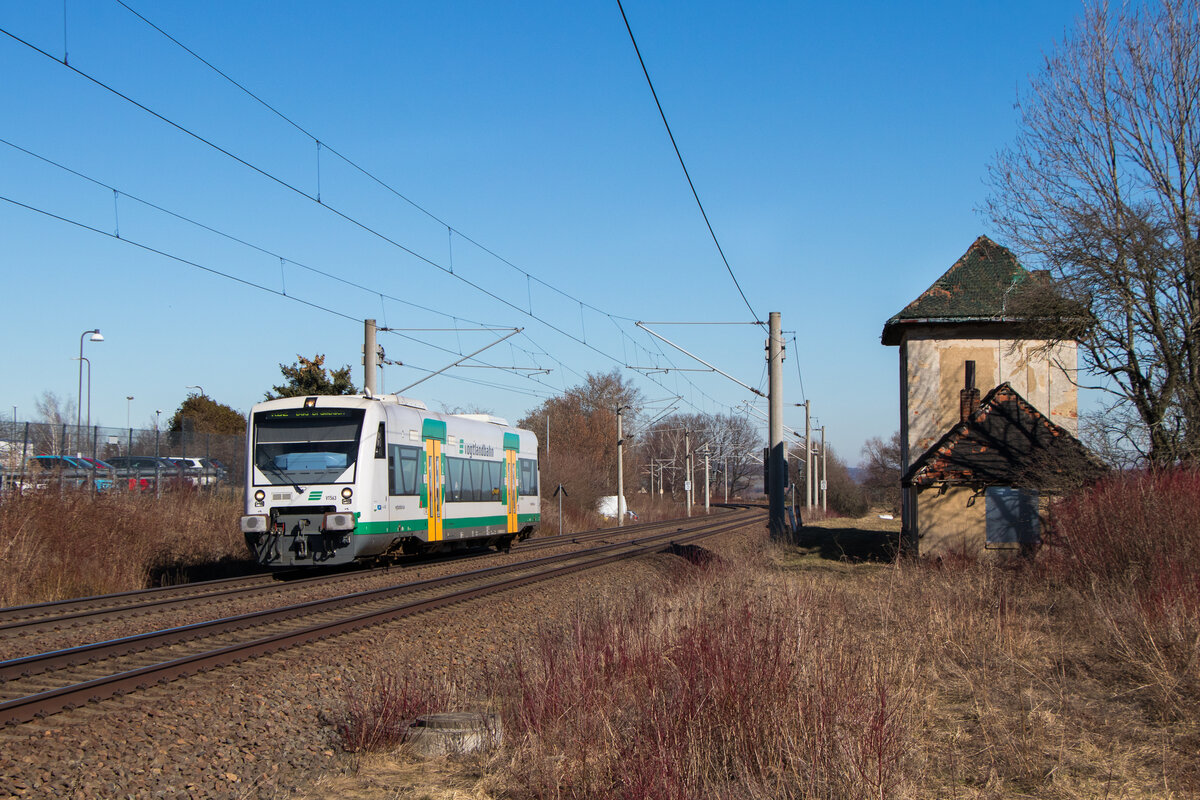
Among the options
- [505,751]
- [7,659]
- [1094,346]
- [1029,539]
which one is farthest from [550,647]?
[1029,539]

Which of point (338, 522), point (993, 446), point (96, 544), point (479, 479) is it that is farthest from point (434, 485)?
point (993, 446)

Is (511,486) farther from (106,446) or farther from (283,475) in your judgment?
(106,446)

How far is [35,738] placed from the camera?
6664 mm

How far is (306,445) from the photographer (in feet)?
60.0

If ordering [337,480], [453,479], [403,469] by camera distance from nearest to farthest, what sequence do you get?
[337,480]
[403,469]
[453,479]

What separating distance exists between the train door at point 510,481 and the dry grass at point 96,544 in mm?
6965

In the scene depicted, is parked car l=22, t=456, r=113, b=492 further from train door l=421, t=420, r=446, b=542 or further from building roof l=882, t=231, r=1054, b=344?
building roof l=882, t=231, r=1054, b=344

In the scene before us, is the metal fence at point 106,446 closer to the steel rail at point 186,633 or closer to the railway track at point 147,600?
the railway track at point 147,600

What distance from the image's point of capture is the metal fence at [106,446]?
1953 centimetres

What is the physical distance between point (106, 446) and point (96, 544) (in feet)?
22.9

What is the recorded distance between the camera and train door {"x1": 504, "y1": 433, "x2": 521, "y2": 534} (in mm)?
26356

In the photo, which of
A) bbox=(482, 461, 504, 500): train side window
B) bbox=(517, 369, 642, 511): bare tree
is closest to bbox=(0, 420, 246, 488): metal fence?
bbox=(482, 461, 504, 500): train side window

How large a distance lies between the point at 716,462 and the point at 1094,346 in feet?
323

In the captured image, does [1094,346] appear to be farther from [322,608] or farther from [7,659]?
[7,659]
